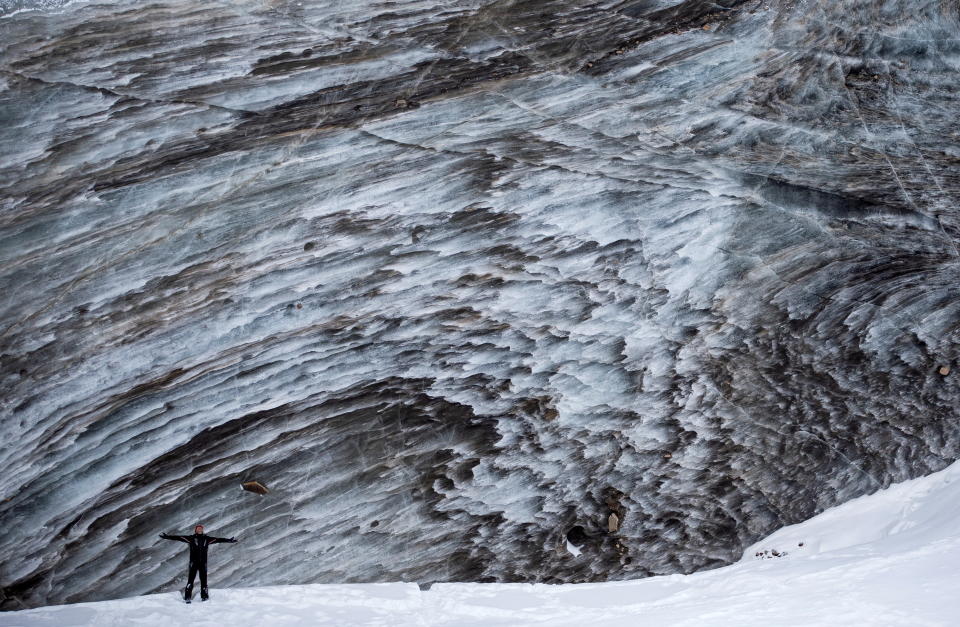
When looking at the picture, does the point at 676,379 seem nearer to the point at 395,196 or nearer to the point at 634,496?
the point at 634,496

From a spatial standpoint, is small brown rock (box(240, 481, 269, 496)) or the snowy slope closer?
the snowy slope

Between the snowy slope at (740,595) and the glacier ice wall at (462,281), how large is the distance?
25 centimetres

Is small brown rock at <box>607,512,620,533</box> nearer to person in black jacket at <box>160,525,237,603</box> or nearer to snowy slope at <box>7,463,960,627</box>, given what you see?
snowy slope at <box>7,463,960,627</box>

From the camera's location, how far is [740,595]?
24.3 feet

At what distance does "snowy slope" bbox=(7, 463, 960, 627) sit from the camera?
666cm

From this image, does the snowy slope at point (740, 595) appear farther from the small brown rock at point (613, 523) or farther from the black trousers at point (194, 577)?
A: the small brown rock at point (613, 523)

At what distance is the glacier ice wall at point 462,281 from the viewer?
26.0 ft

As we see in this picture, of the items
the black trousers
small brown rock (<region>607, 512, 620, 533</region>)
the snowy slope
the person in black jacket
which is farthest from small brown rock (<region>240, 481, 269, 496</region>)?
small brown rock (<region>607, 512, 620, 533</region>)

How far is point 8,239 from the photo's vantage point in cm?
786

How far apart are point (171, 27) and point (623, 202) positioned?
528 centimetres

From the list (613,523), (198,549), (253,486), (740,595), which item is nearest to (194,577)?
(198,549)

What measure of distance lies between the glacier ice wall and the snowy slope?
0.83 feet

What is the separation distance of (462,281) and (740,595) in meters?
4.21

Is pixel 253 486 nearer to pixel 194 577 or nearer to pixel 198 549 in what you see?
pixel 198 549
